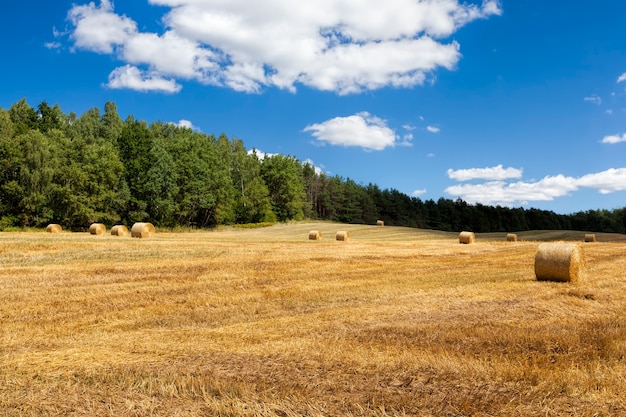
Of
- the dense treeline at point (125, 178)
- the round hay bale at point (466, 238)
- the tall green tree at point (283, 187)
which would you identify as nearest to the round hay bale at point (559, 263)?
the round hay bale at point (466, 238)

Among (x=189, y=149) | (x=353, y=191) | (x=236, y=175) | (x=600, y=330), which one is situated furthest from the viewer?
(x=353, y=191)

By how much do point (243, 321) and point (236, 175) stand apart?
87566mm

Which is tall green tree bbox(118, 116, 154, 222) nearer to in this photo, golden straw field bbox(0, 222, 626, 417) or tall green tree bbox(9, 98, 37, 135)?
tall green tree bbox(9, 98, 37, 135)

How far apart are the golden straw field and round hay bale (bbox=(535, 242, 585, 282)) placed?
0.61 metres

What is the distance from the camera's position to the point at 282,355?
695 cm

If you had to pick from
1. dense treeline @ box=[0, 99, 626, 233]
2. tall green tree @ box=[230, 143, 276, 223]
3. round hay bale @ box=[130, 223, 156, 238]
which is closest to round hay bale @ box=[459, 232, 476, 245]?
round hay bale @ box=[130, 223, 156, 238]

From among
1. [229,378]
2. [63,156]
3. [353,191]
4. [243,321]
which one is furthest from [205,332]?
[353,191]

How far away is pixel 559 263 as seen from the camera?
49.5ft

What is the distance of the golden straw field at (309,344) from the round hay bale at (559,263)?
1.99ft

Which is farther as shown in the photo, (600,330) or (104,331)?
(104,331)

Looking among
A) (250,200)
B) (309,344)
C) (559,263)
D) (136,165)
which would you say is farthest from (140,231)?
(250,200)

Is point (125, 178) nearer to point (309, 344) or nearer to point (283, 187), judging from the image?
point (283, 187)

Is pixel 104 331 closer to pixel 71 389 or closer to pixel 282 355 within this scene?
pixel 71 389

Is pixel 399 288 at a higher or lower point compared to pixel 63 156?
lower
